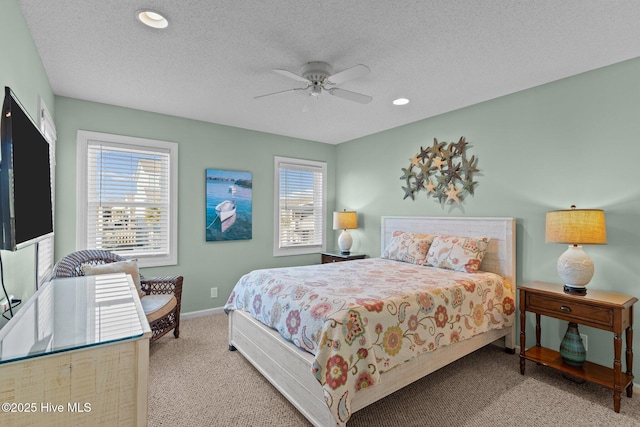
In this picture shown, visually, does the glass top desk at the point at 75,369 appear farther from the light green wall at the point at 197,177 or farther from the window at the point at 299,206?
the window at the point at 299,206

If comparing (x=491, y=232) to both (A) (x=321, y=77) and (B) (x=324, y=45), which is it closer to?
(A) (x=321, y=77)

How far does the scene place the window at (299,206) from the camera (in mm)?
4840

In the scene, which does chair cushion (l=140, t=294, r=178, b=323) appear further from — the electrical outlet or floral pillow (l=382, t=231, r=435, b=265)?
the electrical outlet

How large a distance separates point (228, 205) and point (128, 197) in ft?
3.85

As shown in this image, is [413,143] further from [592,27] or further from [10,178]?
[10,178]

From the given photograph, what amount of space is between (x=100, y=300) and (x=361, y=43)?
88.4 inches

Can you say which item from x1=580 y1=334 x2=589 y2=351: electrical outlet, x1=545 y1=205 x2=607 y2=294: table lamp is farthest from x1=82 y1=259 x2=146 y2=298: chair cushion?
x1=580 y1=334 x2=589 y2=351: electrical outlet

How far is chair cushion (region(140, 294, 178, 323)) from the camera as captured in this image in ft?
9.26

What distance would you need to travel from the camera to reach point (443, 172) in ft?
12.4

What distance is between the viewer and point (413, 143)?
163 inches

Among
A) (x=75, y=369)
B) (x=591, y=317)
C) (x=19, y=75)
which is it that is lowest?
(x=591, y=317)

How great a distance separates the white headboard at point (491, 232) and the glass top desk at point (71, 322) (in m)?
3.15

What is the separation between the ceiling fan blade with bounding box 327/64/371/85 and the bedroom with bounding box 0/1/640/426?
72.8 inches

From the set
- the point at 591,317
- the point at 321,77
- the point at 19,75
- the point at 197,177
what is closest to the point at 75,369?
the point at 19,75
